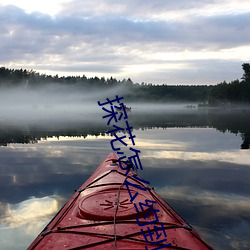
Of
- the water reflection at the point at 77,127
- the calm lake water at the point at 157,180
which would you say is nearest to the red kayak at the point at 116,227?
the calm lake water at the point at 157,180

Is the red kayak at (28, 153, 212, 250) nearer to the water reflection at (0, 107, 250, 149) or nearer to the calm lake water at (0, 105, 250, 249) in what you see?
the calm lake water at (0, 105, 250, 249)

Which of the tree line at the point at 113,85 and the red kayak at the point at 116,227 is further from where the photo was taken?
the tree line at the point at 113,85

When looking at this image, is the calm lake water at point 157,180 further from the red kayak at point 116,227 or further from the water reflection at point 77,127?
the water reflection at point 77,127

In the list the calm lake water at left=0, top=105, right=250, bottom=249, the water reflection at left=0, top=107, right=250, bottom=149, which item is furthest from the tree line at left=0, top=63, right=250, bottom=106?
the calm lake water at left=0, top=105, right=250, bottom=249

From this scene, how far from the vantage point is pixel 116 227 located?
16.7ft

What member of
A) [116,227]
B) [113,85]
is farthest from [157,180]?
[113,85]

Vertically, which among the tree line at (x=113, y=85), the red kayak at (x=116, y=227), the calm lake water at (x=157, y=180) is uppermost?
the tree line at (x=113, y=85)

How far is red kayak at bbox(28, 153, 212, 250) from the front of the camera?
464 centimetres

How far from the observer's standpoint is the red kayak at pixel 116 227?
4641 mm

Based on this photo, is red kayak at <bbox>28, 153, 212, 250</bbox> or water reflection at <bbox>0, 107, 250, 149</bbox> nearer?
red kayak at <bbox>28, 153, 212, 250</bbox>

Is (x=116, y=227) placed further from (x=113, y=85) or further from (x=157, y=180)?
(x=113, y=85)

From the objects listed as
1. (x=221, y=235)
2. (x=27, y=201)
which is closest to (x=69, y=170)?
(x=27, y=201)

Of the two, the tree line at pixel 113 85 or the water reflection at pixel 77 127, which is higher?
the tree line at pixel 113 85

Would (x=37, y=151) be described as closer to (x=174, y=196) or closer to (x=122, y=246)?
(x=174, y=196)
